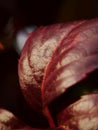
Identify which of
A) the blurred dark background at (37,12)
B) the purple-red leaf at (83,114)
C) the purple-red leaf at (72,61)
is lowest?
the purple-red leaf at (83,114)

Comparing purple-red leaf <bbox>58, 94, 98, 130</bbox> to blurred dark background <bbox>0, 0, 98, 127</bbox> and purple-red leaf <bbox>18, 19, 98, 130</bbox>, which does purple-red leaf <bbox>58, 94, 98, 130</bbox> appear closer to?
purple-red leaf <bbox>18, 19, 98, 130</bbox>

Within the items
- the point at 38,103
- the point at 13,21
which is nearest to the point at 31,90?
the point at 38,103

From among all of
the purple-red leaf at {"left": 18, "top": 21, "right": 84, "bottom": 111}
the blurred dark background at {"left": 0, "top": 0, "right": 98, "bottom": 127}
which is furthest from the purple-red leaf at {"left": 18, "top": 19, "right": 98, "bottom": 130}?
the blurred dark background at {"left": 0, "top": 0, "right": 98, "bottom": 127}

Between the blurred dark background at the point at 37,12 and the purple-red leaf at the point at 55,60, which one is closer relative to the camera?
the purple-red leaf at the point at 55,60

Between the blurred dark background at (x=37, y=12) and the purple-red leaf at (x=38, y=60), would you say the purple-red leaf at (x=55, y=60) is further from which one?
the blurred dark background at (x=37, y=12)

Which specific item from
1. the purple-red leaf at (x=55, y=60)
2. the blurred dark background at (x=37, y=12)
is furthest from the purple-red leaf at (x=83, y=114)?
the blurred dark background at (x=37, y=12)

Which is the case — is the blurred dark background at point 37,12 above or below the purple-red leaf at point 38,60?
above

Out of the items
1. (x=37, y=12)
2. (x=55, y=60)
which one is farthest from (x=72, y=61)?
(x=37, y=12)

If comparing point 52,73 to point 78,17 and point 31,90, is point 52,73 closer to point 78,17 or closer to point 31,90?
point 31,90
